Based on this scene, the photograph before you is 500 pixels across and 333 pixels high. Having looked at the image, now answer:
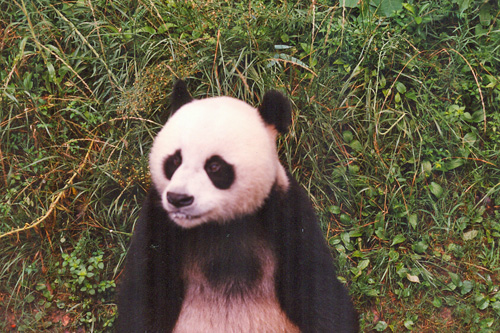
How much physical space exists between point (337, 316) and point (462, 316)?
2.10 ft

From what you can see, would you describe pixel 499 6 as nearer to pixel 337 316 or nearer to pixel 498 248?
pixel 498 248

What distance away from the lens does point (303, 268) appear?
1741mm

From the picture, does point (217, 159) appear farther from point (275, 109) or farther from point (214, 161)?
point (275, 109)

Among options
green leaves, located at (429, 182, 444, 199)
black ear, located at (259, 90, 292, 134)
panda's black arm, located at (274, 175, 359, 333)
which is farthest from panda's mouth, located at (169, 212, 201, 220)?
green leaves, located at (429, 182, 444, 199)

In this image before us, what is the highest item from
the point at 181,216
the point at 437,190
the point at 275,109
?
the point at 275,109

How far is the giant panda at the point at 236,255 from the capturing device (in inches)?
64.7

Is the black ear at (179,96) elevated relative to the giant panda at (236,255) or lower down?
elevated

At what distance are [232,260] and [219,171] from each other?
0.34 meters

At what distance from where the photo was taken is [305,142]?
2.12 meters

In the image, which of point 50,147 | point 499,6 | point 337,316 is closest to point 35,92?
point 50,147

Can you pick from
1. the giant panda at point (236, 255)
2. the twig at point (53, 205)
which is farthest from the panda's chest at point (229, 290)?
the twig at point (53, 205)

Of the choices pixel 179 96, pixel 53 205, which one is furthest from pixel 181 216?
pixel 53 205

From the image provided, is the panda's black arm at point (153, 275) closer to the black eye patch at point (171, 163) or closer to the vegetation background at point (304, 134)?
the black eye patch at point (171, 163)

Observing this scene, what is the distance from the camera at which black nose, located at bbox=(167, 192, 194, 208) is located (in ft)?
4.73
